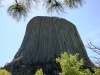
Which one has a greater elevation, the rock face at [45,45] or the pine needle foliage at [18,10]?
the rock face at [45,45]

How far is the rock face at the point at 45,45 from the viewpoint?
46.4 feet

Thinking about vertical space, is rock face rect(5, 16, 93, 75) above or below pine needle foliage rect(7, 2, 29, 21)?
above

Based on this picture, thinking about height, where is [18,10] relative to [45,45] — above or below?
below

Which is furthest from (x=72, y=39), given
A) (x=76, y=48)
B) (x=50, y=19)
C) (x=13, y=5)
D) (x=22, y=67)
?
(x=13, y=5)

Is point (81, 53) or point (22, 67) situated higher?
point (81, 53)

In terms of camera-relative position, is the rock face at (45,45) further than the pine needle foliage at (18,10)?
Yes

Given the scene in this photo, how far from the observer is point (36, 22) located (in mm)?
16281

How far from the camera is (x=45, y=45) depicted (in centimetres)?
1495

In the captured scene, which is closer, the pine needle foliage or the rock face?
the pine needle foliage

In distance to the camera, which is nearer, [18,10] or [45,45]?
[18,10]

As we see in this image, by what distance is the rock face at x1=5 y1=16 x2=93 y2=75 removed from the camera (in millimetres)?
14133

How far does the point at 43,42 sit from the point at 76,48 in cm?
194

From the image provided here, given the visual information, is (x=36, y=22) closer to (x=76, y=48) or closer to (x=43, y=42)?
(x=43, y=42)

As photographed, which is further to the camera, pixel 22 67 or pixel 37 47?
pixel 37 47
